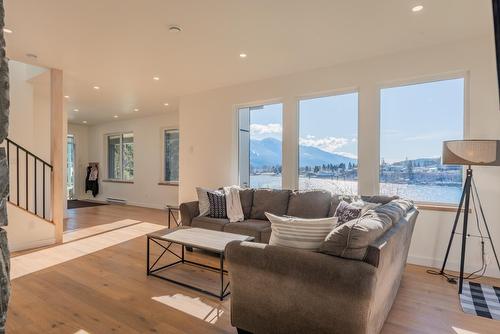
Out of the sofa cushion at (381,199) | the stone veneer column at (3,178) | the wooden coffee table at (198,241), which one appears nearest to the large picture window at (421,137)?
the sofa cushion at (381,199)

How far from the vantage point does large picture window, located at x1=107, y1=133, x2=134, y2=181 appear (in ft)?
28.9

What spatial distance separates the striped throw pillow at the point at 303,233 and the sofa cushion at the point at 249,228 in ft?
5.19

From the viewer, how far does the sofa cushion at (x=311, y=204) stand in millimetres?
3725

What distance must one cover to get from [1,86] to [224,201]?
136 inches

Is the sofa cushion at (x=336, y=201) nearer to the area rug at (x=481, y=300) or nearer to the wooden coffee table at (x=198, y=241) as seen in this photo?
the wooden coffee table at (x=198, y=241)

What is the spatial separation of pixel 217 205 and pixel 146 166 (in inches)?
193

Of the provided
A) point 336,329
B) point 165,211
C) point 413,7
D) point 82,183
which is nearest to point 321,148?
point 413,7

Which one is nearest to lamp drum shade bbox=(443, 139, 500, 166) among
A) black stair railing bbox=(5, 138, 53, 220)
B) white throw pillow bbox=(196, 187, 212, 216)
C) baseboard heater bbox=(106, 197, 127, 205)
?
white throw pillow bbox=(196, 187, 212, 216)

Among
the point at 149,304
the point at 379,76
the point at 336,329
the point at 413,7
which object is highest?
the point at 413,7

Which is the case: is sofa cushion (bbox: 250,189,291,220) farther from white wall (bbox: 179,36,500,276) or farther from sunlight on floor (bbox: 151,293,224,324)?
sunlight on floor (bbox: 151,293,224,324)

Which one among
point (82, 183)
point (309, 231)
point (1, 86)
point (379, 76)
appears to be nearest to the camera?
point (1, 86)

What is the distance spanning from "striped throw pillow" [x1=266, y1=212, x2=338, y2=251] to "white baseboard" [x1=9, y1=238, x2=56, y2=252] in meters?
3.84

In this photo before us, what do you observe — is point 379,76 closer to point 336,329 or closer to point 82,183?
point 336,329

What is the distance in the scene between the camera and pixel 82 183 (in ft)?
31.7
